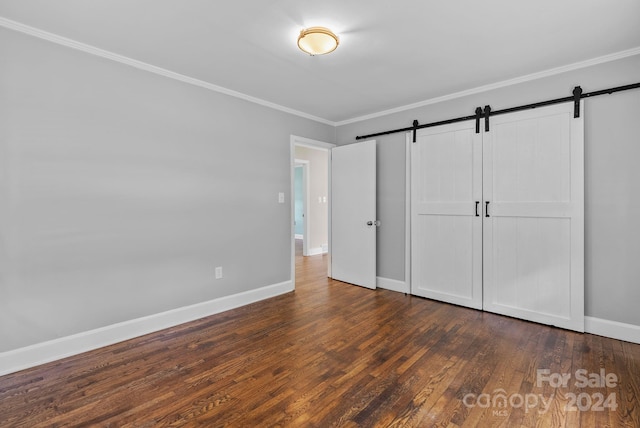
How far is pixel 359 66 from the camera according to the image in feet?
9.45

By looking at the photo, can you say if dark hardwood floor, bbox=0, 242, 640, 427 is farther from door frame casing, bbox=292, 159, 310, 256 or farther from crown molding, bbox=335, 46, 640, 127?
door frame casing, bbox=292, 159, 310, 256

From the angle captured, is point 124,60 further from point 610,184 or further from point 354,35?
point 610,184

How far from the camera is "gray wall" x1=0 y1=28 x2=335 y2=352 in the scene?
2264 millimetres

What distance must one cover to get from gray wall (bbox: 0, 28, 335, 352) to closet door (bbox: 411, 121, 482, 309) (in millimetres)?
2042

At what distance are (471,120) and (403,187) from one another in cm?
112

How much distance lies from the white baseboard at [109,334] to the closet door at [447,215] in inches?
86.9

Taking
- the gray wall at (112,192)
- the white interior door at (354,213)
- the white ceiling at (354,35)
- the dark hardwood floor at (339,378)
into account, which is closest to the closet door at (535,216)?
the dark hardwood floor at (339,378)

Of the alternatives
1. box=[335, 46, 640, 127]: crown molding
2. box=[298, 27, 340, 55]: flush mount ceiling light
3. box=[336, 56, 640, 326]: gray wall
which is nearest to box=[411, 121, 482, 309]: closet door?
box=[335, 46, 640, 127]: crown molding

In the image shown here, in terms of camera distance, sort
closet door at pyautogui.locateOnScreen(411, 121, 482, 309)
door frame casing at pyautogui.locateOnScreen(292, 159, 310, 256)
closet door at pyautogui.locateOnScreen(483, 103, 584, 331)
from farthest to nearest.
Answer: door frame casing at pyautogui.locateOnScreen(292, 159, 310, 256)
closet door at pyautogui.locateOnScreen(411, 121, 482, 309)
closet door at pyautogui.locateOnScreen(483, 103, 584, 331)

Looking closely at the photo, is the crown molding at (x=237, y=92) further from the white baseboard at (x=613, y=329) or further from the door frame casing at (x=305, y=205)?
the door frame casing at (x=305, y=205)

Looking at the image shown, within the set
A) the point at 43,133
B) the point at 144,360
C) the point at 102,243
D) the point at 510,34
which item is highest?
the point at 510,34

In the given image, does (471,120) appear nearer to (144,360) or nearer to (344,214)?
(344,214)

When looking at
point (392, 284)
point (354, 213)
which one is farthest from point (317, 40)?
point (392, 284)

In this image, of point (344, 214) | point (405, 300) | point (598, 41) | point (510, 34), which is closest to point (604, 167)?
point (598, 41)
